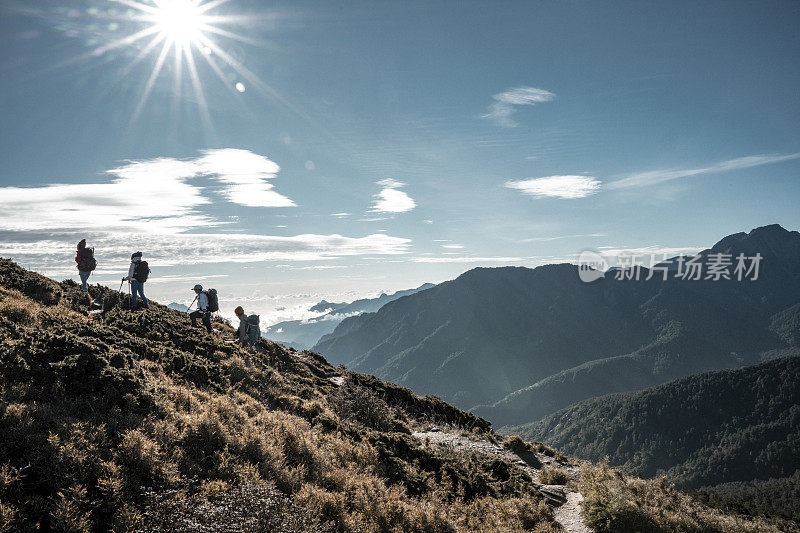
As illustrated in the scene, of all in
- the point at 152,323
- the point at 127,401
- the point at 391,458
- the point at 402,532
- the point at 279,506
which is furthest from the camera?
the point at 152,323

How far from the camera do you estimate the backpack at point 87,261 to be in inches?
788

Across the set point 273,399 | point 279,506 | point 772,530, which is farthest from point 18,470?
point 772,530

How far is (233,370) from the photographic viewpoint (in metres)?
14.8

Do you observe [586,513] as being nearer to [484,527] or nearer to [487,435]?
[484,527]

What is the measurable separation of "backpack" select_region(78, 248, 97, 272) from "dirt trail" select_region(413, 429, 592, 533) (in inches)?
763

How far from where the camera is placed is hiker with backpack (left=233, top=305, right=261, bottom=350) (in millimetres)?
20641

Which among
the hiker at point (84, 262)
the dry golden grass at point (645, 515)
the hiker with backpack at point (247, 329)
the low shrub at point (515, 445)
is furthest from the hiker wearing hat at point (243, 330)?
the dry golden grass at point (645, 515)

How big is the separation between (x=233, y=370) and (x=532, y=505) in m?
11.5

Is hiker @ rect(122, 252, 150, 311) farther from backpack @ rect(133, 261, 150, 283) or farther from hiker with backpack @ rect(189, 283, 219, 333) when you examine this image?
hiker with backpack @ rect(189, 283, 219, 333)

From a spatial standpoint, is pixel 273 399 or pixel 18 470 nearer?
pixel 18 470

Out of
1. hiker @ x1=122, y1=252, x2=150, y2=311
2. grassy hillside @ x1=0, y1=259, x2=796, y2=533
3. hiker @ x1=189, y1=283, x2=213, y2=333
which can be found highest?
hiker @ x1=122, y1=252, x2=150, y2=311

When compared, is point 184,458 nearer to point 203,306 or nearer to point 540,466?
point 540,466

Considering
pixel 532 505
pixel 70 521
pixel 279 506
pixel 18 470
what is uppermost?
pixel 18 470

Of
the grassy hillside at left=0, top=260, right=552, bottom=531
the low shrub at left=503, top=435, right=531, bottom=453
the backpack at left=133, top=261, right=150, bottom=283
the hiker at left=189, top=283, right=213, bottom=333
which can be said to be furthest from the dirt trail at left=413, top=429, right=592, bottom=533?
the backpack at left=133, top=261, right=150, bottom=283
